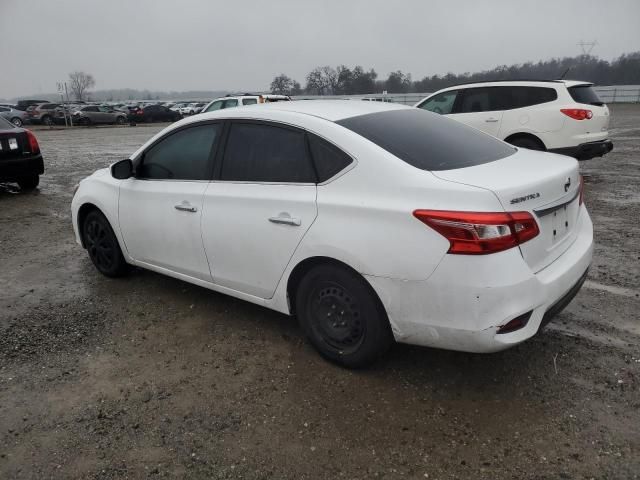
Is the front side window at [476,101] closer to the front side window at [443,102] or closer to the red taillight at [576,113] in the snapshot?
the front side window at [443,102]

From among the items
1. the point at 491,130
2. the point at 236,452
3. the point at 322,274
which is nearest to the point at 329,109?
the point at 322,274

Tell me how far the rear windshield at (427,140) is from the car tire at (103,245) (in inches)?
102

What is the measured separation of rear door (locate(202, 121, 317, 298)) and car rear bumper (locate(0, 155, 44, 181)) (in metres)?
7.09

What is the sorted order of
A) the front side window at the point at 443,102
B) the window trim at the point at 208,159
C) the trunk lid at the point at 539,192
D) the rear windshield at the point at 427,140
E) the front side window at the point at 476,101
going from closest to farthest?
the trunk lid at the point at 539,192 → the rear windshield at the point at 427,140 → the window trim at the point at 208,159 → the front side window at the point at 476,101 → the front side window at the point at 443,102

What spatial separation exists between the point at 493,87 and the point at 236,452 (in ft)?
28.2

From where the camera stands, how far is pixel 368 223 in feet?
9.04

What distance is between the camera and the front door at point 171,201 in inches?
147

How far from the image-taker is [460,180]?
267cm

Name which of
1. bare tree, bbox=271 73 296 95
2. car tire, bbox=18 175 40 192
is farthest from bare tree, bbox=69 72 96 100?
car tire, bbox=18 175 40 192

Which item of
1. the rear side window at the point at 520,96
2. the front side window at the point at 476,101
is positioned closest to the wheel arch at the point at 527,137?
the rear side window at the point at 520,96

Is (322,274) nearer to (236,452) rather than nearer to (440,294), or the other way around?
(440,294)

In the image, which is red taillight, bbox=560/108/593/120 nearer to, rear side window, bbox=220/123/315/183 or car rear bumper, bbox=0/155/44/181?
rear side window, bbox=220/123/315/183

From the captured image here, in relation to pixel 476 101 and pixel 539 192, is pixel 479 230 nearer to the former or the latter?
pixel 539 192

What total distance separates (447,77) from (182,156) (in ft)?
153
